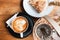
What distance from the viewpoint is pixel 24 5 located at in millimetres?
2793

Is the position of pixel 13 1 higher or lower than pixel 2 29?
higher

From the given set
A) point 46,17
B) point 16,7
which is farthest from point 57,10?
point 16,7

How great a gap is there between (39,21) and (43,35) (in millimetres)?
104

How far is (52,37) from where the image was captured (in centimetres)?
276

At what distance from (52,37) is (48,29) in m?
0.06

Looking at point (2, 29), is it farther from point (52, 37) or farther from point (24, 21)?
point (52, 37)

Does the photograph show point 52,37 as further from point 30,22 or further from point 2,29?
point 2,29

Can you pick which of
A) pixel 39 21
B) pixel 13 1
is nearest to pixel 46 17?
pixel 39 21

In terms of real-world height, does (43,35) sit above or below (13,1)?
below

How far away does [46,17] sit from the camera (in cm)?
280

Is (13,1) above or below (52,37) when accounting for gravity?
above

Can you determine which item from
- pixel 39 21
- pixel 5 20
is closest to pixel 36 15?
pixel 39 21

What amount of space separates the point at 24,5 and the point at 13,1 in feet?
0.28

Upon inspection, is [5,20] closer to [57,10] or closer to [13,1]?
[13,1]
